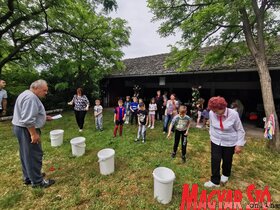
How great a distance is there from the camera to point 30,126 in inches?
107

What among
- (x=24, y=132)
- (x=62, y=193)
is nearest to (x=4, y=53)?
(x=24, y=132)

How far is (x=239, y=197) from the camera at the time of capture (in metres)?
2.99

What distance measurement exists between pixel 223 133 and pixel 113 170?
241cm

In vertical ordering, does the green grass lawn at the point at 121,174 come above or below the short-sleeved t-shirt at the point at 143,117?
below

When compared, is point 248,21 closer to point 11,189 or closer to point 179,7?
point 179,7

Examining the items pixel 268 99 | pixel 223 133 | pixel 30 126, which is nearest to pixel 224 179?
pixel 223 133

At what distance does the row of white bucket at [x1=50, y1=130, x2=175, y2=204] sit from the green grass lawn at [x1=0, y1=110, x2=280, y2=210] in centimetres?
13

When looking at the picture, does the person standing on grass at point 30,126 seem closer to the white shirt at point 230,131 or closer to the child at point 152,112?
the white shirt at point 230,131

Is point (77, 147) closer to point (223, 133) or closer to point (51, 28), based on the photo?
point (223, 133)

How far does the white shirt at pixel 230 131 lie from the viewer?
9.49 feet

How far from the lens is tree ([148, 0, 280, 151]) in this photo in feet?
16.6
